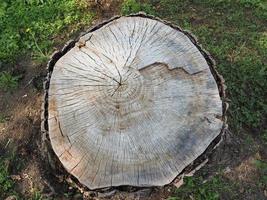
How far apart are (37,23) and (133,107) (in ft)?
7.78

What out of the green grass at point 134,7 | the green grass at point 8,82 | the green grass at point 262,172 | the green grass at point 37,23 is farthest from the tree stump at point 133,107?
the green grass at point 134,7

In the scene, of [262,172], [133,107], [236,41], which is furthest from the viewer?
[236,41]

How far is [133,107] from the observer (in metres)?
3.26

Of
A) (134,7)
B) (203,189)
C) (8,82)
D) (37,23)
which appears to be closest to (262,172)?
(203,189)

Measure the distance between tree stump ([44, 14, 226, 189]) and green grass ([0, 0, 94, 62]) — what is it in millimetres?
1521

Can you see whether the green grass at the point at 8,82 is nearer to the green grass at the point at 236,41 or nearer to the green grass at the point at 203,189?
the green grass at the point at 236,41

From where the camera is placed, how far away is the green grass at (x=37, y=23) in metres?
4.98

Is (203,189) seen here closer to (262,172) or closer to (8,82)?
(262,172)

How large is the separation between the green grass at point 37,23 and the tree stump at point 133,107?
4.99 feet

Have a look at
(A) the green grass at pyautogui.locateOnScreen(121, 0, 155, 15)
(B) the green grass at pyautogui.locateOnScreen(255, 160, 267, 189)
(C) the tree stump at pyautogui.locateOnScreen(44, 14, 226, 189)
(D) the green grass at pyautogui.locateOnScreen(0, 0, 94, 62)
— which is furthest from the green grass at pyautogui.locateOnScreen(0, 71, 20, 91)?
(B) the green grass at pyautogui.locateOnScreen(255, 160, 267, 189)

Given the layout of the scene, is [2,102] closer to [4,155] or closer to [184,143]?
[4,155]

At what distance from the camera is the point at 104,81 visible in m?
3.36

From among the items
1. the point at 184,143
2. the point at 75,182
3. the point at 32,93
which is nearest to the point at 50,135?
the point at 75,182

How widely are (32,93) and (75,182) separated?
1.59 m
